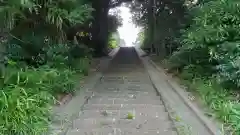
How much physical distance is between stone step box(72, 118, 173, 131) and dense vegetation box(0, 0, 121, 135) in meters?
0.56

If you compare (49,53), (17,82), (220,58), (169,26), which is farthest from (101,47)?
(17,82)

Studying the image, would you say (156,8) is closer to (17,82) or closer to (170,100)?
(170,100)

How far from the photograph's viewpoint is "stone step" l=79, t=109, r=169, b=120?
5793 millimetres

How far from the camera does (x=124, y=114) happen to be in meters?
5.91

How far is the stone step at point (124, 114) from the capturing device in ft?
19.0

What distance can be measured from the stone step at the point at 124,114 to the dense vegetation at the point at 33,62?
0.66 m

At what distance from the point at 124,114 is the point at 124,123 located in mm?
543

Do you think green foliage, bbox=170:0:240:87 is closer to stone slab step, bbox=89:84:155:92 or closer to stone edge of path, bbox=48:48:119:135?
stone slab step, bbox=89:84:155:92

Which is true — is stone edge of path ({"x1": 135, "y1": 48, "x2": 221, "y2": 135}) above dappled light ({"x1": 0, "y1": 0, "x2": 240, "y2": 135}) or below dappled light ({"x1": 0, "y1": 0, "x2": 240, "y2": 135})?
below

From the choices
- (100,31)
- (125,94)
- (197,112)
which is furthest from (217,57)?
(100,31)

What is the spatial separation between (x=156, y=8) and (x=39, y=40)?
474 inches

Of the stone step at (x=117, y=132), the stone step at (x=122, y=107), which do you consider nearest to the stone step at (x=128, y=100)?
the stone step at (x=122, y=107)

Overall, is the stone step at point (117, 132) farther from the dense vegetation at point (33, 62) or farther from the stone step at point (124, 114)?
the stone step at point (124, 114)

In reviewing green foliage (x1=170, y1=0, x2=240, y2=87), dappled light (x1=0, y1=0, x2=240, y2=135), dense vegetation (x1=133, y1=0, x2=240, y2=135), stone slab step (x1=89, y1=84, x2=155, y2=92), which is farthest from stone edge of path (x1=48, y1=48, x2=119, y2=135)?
green foliage (x1=170, y1=0, x2=240, y2=87)
